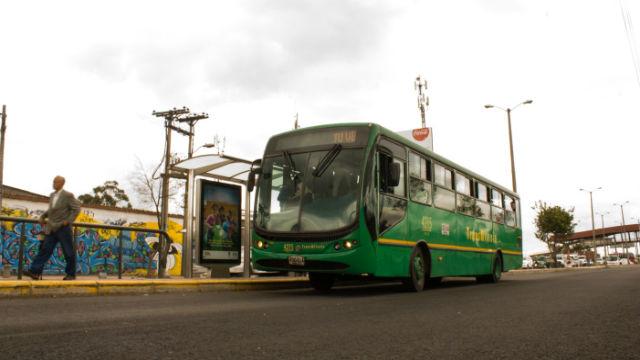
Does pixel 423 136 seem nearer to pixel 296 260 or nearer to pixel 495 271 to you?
pixel 495 271

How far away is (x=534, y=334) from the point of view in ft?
15.4

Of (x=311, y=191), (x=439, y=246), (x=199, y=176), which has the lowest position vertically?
(x=439, y=246)

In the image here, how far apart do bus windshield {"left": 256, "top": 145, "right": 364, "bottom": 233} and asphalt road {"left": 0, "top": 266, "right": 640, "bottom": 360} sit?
259 centimetres

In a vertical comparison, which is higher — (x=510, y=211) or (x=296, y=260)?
(x=510, y=211)

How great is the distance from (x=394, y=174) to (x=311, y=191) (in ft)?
4.96

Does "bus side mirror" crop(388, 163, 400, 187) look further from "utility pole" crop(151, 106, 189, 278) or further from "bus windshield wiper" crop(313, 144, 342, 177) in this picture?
"utility pole" crop(151, 106, 189, 278)

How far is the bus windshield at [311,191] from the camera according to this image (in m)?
9.70

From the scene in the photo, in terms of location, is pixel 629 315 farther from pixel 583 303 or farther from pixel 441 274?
pixel 441 274

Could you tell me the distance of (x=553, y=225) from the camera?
51.7 meters

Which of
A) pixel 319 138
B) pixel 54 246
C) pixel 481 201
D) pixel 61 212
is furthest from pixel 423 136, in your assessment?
pixel 54 246

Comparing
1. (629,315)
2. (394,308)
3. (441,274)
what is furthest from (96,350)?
(441,274)

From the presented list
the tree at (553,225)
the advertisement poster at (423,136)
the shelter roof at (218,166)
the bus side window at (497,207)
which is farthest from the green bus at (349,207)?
the tree at (553,225)

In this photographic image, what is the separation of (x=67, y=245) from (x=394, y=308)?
589 centimetres

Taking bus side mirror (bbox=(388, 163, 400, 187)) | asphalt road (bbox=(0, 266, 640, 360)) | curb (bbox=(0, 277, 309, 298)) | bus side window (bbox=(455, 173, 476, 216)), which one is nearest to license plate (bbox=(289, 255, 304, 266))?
curb (bbox=(0, 277, 309, 298))
